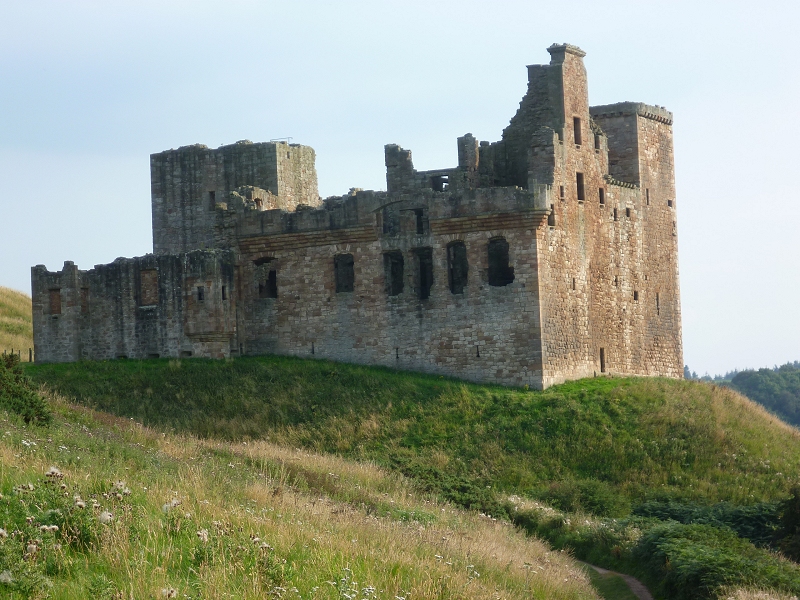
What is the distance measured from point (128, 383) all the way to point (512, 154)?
13846 mm

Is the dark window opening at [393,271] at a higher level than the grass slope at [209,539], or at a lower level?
higher

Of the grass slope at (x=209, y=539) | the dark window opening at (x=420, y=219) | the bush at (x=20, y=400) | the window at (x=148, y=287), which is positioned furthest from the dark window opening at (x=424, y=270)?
the grass slope at (x=209, y=539)

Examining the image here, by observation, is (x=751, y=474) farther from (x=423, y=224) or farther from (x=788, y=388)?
(x=788, y=388)

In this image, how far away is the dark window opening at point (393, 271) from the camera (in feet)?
123

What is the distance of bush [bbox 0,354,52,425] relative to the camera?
77.3 feet

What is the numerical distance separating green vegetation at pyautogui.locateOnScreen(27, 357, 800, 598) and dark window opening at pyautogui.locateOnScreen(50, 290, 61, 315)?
2638 mm

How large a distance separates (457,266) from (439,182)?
11.4 feet

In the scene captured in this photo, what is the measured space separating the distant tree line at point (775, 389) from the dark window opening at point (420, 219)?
65.5m

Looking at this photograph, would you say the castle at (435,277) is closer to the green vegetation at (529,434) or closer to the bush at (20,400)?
the green vegetation at (529,434)

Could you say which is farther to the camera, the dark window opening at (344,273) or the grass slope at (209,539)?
the dark window opening at (344,273)

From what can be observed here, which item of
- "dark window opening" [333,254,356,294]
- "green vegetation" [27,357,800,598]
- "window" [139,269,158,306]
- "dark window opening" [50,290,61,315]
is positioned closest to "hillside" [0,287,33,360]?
"dark window opening" [50,290,61,315]

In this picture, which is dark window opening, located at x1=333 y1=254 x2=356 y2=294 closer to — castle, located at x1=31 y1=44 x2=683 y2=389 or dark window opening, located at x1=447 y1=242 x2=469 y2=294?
castle, located at x1=31 y1=44 x2=683 y2=389

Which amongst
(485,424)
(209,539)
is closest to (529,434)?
(485,424)

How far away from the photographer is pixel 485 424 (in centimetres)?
3316
